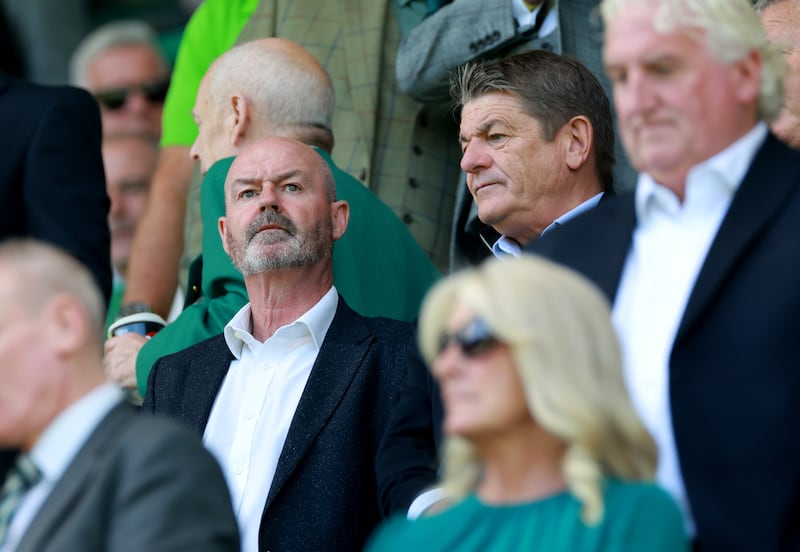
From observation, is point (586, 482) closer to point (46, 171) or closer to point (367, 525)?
point (367, 525)

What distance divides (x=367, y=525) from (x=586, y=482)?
1.65 m

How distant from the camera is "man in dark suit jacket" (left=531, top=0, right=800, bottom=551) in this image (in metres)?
3.20

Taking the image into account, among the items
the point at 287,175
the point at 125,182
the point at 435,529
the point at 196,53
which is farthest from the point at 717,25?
the point at 125,182

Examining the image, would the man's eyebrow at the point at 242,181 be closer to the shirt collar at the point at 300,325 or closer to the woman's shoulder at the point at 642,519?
the shirt collar at the point at 300,325

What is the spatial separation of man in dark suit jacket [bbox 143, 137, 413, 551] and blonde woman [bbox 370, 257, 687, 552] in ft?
4.33

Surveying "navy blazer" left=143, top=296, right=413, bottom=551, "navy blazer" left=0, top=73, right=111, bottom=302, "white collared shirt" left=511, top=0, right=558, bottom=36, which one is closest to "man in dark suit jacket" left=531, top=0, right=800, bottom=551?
"navy blazer" left=143, top=296, right=413, bottom=551

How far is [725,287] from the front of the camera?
331 centimetres

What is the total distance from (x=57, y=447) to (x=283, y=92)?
2457 mm

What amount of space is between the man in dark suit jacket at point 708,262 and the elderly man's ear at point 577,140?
129 cm

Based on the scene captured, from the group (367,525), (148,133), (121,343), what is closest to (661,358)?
(367,525)

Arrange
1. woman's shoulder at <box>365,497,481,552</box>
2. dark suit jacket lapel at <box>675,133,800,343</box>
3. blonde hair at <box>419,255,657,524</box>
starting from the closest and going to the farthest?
blonde hair at <box>419,255,657,524</box>, woman's shoulder at <box>365,497,481,552</box>, dark suit jacket lapel at <box>675,133,800,343</box>

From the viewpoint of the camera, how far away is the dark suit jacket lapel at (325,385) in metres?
4.56

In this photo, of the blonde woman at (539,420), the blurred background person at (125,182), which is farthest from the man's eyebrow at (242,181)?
the blurred background person at (125,182)

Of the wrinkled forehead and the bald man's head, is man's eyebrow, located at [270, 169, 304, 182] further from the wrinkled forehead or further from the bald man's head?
the bald man's head
